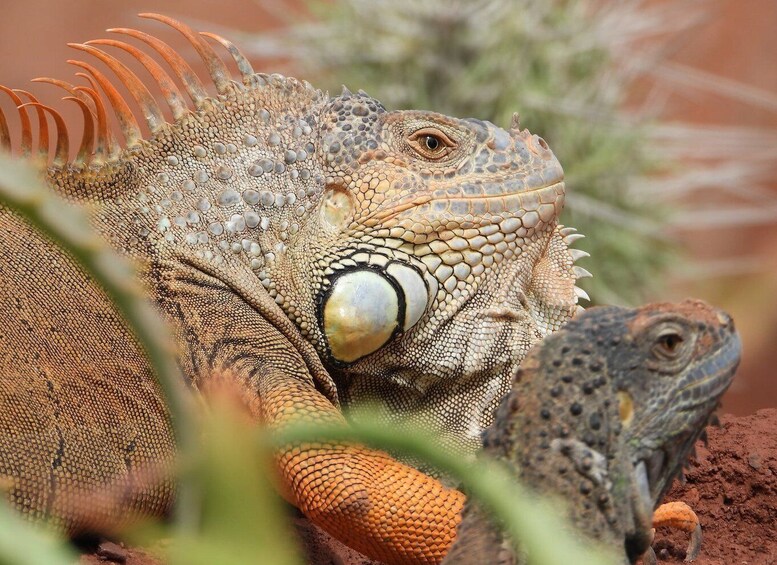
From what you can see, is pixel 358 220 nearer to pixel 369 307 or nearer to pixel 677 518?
pixel 369 307

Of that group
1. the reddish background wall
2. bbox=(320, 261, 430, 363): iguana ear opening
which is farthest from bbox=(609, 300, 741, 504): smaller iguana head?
the reddish background wall

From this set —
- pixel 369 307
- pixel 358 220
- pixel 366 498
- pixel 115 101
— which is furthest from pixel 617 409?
pixel 115 101

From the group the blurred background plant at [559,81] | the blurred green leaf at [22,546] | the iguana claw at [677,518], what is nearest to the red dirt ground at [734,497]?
the iguana claw at [677,518]

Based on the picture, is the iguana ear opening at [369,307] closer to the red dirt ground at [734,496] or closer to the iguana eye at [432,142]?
the iguana eye at [432,142]

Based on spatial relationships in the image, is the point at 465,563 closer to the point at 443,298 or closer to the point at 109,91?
the point at 443,298

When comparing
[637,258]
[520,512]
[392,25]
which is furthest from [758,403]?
[520,512]
